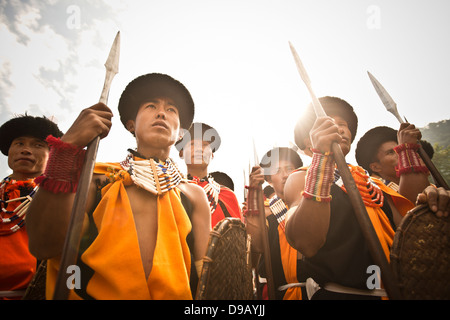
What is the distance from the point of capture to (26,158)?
404 cm

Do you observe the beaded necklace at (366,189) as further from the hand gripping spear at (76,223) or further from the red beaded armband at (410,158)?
the hand gripping spear at (76,223)

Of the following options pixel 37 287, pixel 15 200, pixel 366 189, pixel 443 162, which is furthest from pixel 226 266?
pixel 443 162

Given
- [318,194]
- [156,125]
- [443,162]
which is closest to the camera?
[318,194]

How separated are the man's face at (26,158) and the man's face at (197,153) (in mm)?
2936

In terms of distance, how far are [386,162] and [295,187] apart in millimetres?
3333

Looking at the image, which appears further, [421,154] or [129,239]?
[421,154]

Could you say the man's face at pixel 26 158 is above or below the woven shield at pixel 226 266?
above

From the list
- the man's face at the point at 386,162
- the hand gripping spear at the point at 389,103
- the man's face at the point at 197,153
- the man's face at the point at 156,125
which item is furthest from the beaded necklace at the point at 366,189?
the man's face at the point at 197,153

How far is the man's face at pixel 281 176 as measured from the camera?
19.2 ft

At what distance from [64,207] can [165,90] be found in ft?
6.53

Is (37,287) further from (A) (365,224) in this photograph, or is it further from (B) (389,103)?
(B) (389,103)

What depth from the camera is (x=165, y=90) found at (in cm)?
312
